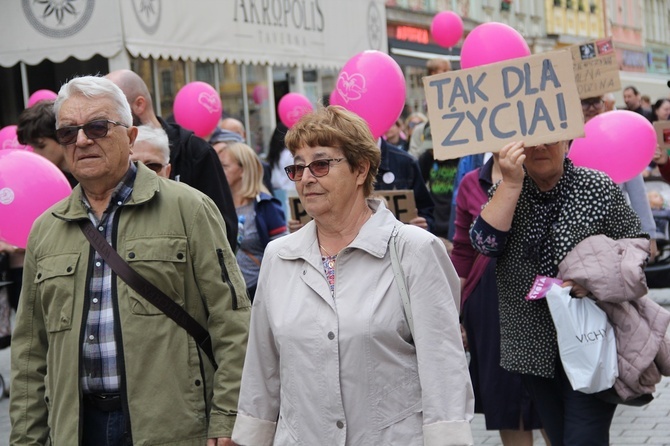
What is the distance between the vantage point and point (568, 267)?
4.95 meters

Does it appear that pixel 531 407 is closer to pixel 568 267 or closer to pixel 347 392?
pixel 568 267

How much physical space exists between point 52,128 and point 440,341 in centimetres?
389

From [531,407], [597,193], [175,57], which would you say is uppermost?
[175,57]

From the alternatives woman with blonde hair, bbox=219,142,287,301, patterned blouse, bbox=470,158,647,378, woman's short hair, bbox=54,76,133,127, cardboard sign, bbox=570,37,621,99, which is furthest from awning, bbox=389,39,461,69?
woman's short hair, bbox=54,76,133,127

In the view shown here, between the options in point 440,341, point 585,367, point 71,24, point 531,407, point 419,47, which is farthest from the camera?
point 419,47

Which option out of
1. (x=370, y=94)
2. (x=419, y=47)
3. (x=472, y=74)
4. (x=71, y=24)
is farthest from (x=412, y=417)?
→ (x=419, y=47)

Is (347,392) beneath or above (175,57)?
beneath

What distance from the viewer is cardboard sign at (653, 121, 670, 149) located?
24.7ft

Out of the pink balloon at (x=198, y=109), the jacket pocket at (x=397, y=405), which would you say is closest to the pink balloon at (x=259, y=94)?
the pink balloon at (x=198, y=109)

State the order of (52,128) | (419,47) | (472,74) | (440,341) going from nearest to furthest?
1. (440,341)
2. (472,74)
3. (52,128)
4. (419,47)

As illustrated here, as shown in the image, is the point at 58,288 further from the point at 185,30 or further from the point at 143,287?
the point at 185,30

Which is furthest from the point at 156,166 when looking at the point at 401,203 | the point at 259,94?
the point at 259,94

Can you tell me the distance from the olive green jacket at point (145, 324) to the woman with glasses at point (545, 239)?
4.29 ft

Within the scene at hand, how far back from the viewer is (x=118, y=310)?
3936mm
